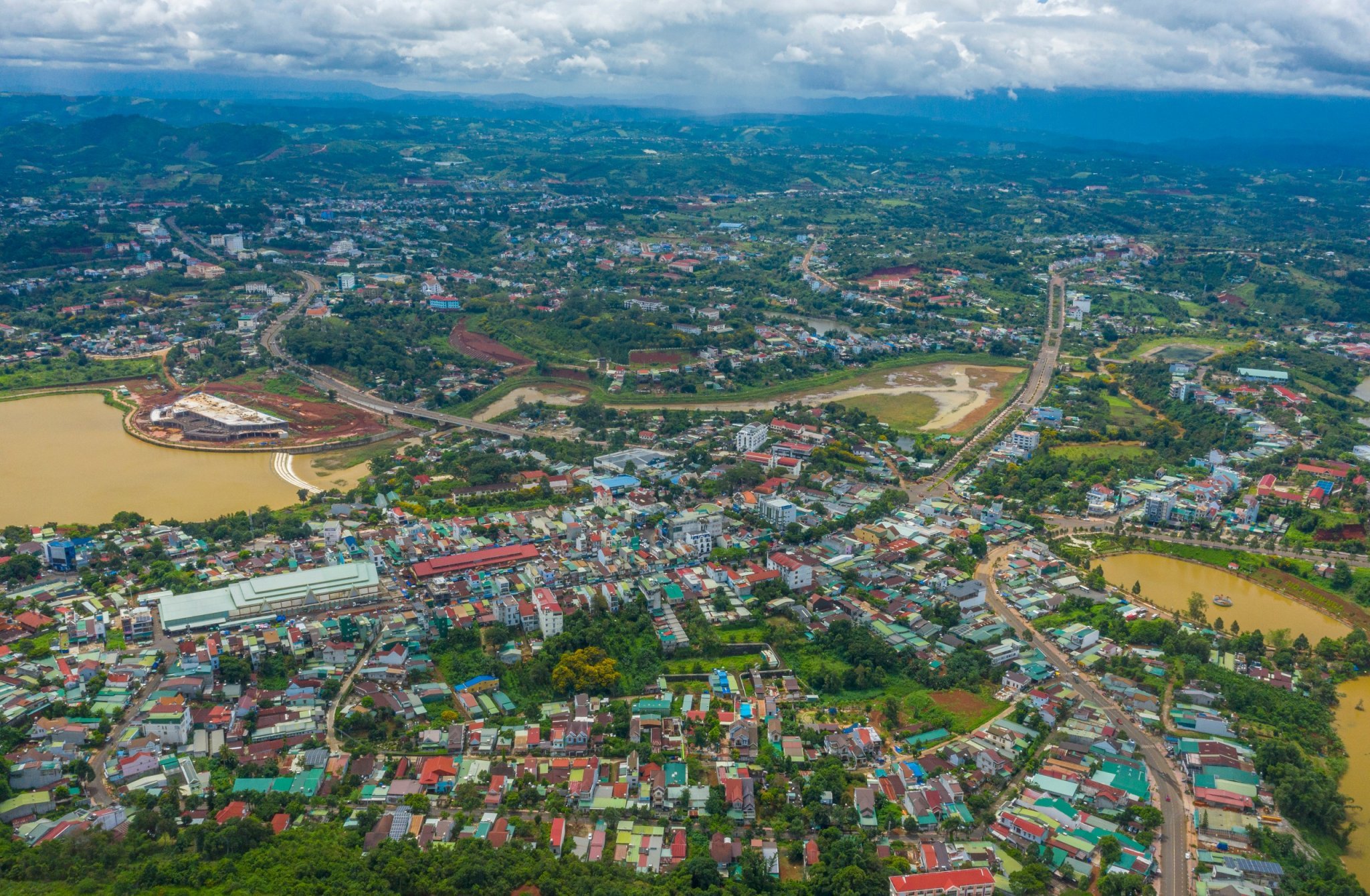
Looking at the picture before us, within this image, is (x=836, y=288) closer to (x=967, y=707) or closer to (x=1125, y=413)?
(x=1125, y=413)

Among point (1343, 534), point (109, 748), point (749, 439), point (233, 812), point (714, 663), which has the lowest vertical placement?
point (109, 748)

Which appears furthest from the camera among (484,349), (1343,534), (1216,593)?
(484,349)

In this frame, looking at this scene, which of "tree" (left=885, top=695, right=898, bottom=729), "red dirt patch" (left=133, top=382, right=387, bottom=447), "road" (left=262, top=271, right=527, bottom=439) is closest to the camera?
"tree" (left=885, top=695, right=898, bottom=729)

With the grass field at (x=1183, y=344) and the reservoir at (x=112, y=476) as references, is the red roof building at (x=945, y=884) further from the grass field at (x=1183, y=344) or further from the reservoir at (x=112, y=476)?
the grass field at (x=1183, y=344)

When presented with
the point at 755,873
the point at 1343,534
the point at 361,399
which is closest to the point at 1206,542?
the point at 1343,534

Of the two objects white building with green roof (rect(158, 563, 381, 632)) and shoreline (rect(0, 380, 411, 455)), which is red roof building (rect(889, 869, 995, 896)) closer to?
white building with green roof (rect(158, 563, 381, 632))

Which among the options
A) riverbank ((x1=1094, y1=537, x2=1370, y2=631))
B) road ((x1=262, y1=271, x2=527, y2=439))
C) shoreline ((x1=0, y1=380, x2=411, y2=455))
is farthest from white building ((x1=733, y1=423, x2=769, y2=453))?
shoreline ((x1=0, y1=380, x2=411, y2=455))
